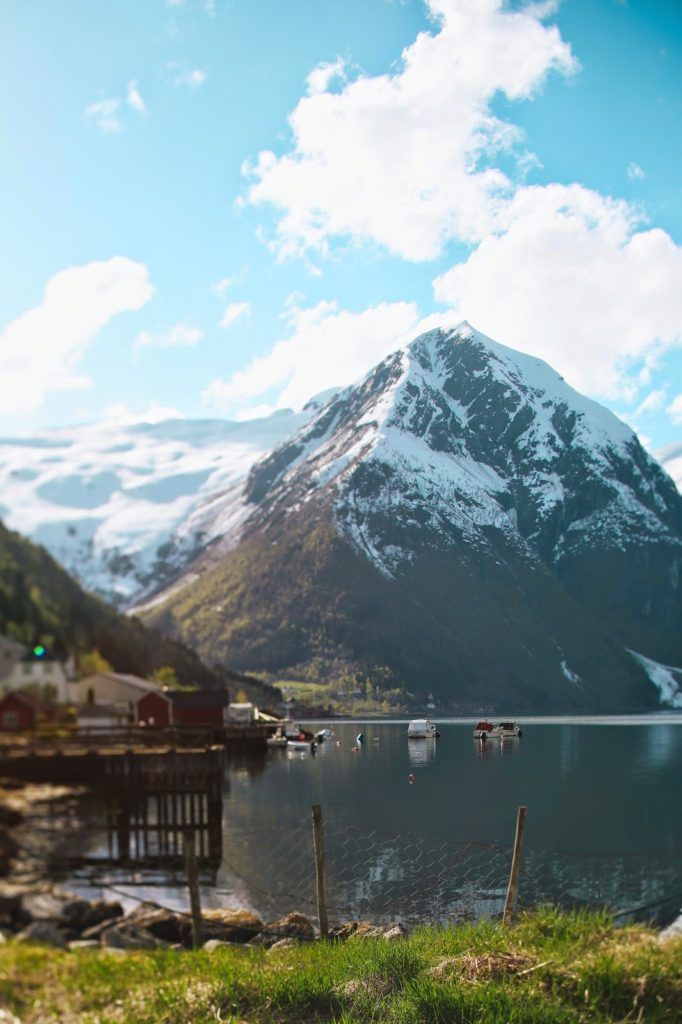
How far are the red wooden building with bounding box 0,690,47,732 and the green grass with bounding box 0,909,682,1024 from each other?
1.16m

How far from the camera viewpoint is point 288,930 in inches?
366

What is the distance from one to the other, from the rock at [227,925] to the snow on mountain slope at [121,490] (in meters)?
2.37

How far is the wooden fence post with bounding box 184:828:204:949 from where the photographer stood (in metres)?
5.80

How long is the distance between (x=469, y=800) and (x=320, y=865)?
1.56m

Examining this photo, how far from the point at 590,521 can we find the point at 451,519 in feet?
6.25

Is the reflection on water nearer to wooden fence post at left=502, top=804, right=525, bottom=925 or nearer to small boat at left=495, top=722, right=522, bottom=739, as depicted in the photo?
small boat at left=495, top=722, right=522, bottom=739

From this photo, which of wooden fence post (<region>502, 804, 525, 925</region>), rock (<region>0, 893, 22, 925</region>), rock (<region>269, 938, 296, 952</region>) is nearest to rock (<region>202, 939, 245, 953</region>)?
rock (<region>269, 938, 296, 952</region>)

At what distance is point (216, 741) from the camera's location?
19.1 ft

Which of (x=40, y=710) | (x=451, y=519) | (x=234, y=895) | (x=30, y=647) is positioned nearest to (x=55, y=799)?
(x=40, y=710)

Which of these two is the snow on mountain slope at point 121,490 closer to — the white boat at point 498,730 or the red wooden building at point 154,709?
the red wooden building at point 154,709

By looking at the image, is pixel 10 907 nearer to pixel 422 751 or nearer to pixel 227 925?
pixel 227 925

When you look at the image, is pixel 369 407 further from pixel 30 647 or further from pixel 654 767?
pixel 654 767

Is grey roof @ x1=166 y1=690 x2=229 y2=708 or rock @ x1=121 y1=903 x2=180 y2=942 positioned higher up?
grey roof @ x1=166 y1=690 x2=229 y2=708

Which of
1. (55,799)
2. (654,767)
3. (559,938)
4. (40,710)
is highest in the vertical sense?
(40,710)
